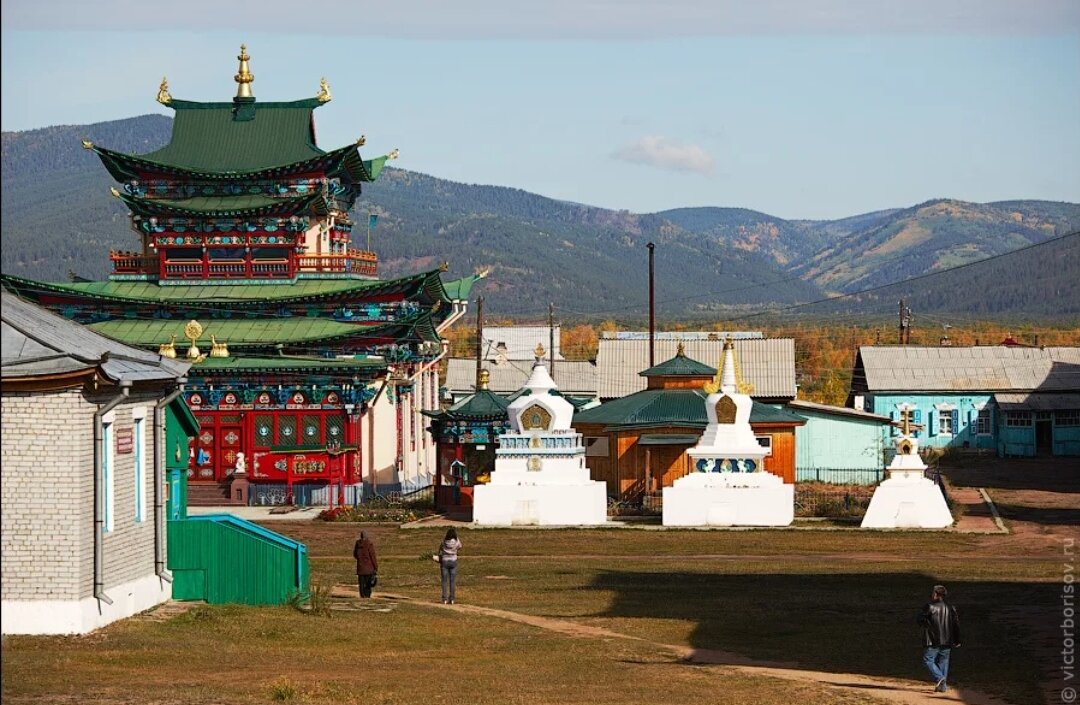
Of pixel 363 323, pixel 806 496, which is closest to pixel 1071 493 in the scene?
pixel 806 496

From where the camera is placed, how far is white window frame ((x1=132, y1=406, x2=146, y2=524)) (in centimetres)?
2745

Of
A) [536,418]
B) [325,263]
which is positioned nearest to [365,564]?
[536,418]

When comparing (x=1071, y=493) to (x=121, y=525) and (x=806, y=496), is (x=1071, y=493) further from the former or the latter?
(x=121, y=525)

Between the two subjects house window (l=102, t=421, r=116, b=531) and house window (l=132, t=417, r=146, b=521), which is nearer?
house window (l=102, t=421, r=116, b=531)

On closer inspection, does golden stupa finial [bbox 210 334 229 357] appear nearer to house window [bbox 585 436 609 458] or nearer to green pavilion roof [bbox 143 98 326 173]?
green pavilion roof [bbox 143 98 326 173]

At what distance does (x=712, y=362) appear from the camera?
82625 mm

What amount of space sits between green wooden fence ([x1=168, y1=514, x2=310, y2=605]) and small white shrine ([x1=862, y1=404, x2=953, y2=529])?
23.5 metres

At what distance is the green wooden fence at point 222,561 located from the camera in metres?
29.3

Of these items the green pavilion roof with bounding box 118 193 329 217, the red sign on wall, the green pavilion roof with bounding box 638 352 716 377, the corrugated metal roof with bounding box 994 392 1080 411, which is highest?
the green pavilion roof with bounding box 118 193 329 217

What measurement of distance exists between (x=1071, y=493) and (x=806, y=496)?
10303mm

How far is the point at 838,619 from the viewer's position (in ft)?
105

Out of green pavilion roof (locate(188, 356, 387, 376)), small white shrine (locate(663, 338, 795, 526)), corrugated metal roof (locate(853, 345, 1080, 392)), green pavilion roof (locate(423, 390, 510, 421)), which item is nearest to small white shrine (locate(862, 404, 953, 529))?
small white shrine (locate(663, 338, 795, 526))

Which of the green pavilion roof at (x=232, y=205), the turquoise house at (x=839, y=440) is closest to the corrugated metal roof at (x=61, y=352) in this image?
the green pavilion roof at (x=232, y=205)

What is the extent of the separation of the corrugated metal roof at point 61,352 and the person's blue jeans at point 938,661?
10889 mm
